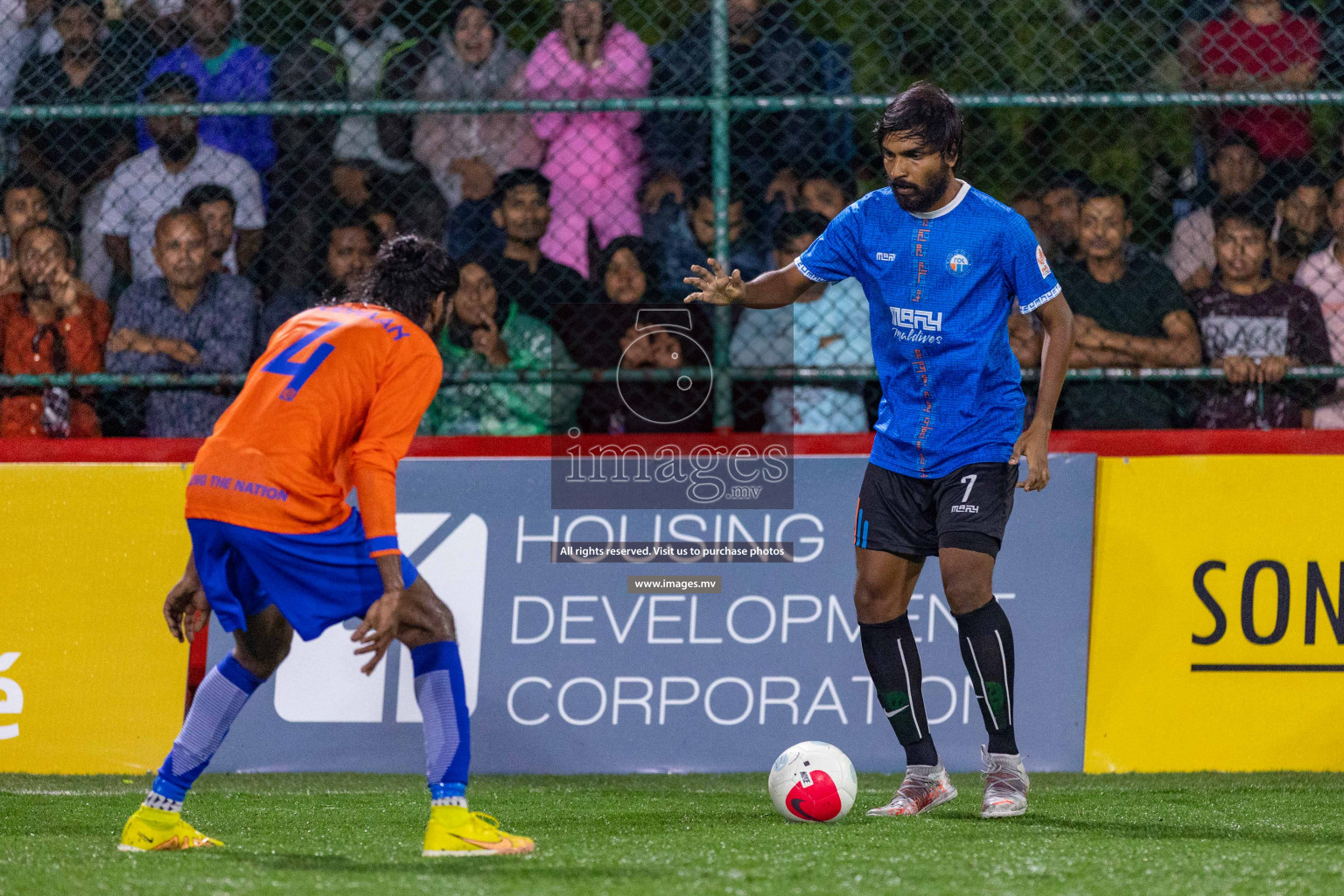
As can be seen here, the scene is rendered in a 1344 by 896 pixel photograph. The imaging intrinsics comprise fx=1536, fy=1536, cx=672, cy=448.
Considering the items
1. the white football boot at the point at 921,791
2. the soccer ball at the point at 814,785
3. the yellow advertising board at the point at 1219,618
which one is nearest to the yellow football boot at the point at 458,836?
the soccer ball at the point at 814,785

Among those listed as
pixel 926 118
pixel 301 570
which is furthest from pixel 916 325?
pixel 301 570

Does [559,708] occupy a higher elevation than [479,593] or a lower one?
lower

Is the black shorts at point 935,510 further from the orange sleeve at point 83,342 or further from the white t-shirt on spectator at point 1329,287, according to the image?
the orange sleeve at point 83,342

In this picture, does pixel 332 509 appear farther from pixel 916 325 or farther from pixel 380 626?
pixel 916 325

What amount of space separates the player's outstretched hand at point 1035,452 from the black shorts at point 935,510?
12 cm

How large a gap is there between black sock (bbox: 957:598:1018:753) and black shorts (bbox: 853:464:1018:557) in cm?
21

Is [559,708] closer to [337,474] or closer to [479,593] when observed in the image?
[479,593]

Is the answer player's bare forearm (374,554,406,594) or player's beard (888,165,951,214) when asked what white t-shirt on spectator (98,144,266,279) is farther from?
player's bare forearm (374,554,406,594)

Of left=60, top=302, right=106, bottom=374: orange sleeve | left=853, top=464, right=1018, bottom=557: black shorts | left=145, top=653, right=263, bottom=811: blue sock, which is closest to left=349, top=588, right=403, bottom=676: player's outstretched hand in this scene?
left=145, top=653, right=263, bottom=811: blue sock

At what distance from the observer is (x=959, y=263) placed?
15.6 ft

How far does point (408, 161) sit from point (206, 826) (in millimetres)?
3569

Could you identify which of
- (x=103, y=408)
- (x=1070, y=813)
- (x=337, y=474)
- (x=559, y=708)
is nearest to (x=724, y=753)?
(x=559, y=708)

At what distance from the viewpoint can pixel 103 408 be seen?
6.60 metres

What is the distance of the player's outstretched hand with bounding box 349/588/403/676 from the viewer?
358 cm
